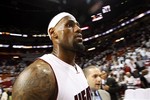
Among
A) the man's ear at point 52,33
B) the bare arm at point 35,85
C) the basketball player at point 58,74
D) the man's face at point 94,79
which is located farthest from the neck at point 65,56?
the man's face at point 94,79

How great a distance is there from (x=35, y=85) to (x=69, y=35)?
0.51 metres

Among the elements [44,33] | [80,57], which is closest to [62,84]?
[80,57]

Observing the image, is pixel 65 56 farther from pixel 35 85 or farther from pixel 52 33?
pixel 35 85

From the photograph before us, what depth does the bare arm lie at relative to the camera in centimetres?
139

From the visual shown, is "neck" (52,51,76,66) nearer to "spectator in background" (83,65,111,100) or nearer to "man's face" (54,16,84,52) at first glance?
"man's face" (54,16,84,52)

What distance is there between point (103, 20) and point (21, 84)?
126 feet

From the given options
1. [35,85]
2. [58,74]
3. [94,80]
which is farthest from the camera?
[94,80]

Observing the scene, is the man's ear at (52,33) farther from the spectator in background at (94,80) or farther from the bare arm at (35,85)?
the spectator in background at (94,80)

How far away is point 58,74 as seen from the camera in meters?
1.54

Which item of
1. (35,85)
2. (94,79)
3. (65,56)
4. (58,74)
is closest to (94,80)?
(94,79)

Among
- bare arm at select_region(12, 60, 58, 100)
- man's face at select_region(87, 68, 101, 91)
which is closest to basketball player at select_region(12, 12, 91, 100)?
bare arm at select_region(12, 60, 58, 100)

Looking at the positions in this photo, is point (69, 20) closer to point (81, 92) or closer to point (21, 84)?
point (81, 92)

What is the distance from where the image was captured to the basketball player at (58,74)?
1.41 m

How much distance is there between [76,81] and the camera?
1728 mm
